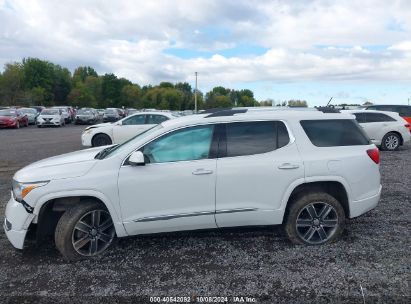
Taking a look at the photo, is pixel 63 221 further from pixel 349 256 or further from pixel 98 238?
pixel 349 256

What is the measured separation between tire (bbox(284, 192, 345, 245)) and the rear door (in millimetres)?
218

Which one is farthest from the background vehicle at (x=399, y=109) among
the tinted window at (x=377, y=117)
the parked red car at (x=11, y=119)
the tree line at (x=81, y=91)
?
the tree line at (x=81, y=91)

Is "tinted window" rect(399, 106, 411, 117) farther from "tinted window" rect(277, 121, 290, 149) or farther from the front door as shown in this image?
the front door

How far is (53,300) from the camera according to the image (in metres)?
3.36

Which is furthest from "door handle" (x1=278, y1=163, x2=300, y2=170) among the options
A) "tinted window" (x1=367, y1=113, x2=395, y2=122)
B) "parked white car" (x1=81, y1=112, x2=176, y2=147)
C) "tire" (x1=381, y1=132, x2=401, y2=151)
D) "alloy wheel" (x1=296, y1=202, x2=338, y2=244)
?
"tire" (x1=381, y1=132, x2=401, y2=151)

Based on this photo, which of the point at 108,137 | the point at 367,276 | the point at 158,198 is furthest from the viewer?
the point at 108,137

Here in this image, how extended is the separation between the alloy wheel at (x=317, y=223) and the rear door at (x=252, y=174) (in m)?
0.34

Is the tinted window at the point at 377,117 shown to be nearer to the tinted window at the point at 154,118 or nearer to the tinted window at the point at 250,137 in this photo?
the tinted window at the point at 154,118

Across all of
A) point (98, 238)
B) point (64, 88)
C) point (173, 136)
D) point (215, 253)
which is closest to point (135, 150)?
point (173, 136)

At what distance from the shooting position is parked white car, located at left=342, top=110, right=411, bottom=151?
1290 centimetres

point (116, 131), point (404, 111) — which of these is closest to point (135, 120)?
point (116, 131)

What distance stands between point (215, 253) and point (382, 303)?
1.82 m

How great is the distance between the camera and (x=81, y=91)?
89.6 m

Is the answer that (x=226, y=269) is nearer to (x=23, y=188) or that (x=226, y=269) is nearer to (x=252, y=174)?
(x=252, y=174)
